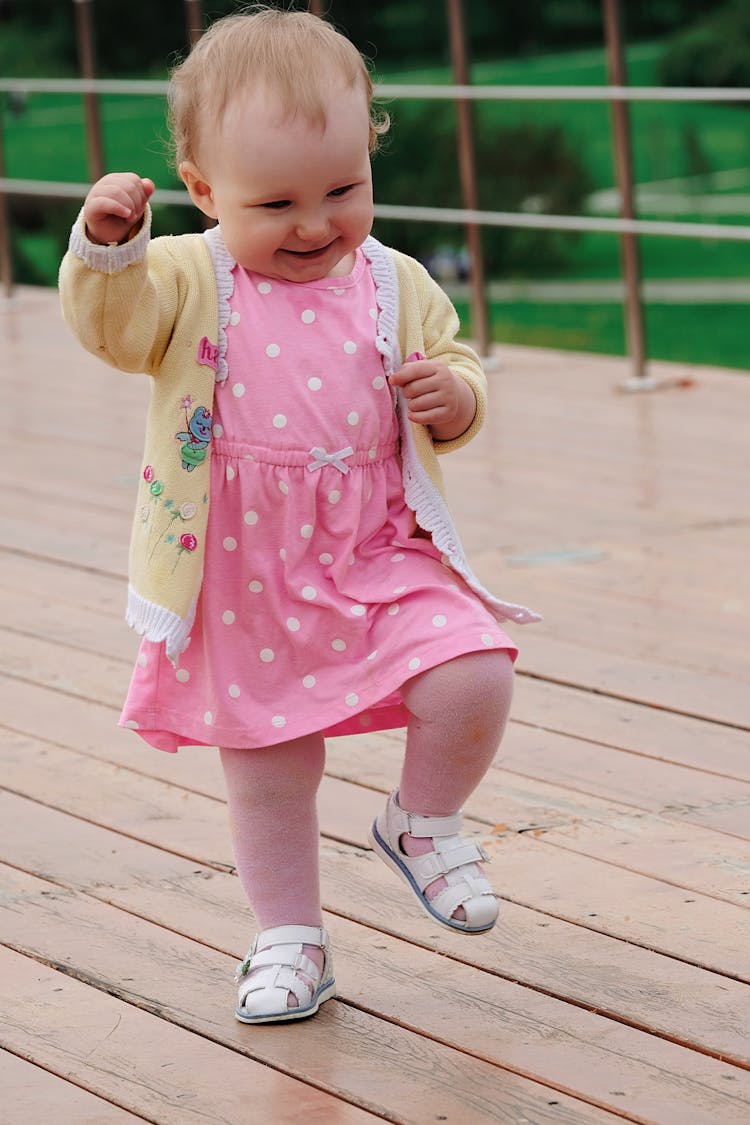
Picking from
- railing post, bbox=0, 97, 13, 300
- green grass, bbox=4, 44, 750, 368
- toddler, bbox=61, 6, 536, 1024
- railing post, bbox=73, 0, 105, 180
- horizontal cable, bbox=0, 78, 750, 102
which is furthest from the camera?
green grass, bbox=4, 44, 750, 368

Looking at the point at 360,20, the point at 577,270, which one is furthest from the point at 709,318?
the point at 360,20

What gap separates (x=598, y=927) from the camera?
1.89 meters

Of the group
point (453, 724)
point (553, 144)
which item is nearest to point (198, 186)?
point (453, 724)

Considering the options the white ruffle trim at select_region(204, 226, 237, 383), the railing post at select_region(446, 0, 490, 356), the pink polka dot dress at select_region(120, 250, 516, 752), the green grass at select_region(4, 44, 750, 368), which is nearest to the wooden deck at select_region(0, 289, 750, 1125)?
the pink polka dot dress at select_region(120, 250, 516, 752)

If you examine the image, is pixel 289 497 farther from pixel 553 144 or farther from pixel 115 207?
pixel 553 144

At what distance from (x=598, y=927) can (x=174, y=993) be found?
408 mm

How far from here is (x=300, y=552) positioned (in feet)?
5.60

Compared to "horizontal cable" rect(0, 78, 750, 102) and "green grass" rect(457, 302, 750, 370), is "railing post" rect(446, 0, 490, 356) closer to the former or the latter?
"horizontal cable" rect(0, 78, 750, 102)

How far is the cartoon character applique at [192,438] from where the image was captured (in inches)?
66.9

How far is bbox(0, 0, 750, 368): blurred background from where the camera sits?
653 inches

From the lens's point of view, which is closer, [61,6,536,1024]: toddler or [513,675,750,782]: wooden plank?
[61,6,536,1024]: toddler

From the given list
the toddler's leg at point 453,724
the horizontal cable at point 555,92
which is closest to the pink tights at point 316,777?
the toddler's leg at point 453,724

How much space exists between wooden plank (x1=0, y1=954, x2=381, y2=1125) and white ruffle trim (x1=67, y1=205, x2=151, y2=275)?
64 centimetres

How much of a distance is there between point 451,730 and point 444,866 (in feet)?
0.43
